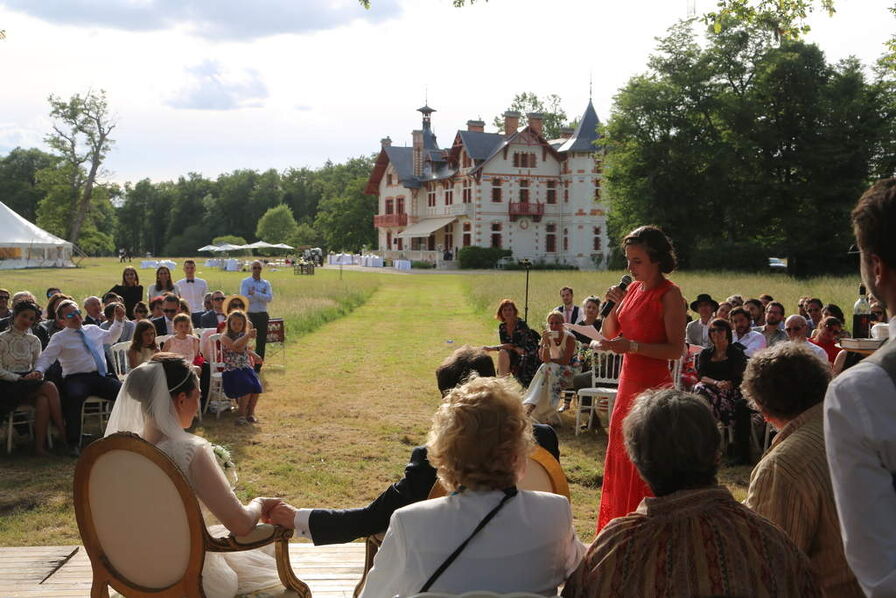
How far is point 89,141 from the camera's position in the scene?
6297 centimetres

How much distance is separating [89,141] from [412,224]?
2763 cm

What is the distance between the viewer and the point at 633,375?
4.43 metres

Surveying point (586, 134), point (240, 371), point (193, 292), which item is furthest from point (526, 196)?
point (240, 371)

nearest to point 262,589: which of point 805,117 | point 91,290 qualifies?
point 91,290

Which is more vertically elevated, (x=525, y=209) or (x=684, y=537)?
(x=525, y=209)

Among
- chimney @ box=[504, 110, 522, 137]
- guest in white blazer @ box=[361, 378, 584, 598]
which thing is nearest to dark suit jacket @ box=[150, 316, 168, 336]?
guest in white blazer @ box=[361, 378, 584, 598]

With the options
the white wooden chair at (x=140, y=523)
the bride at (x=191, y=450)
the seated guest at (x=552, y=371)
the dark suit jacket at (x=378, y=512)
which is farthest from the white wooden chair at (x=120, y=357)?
the dark suit jacket at (x=378, y=512)

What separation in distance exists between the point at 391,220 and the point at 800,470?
60.7 metres

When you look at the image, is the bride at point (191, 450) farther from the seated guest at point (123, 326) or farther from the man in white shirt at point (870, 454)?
the seated guest at point (123, 326)

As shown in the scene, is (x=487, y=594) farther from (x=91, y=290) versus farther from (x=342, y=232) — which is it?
(x=342, y=232)

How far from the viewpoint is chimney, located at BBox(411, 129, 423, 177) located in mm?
60562

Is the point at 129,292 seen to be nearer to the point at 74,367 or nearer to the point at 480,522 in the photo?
the point at 74,367

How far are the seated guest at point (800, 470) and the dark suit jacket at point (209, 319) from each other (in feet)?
31.8

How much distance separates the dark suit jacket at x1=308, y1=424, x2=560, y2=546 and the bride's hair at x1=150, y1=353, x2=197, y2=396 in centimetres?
81
